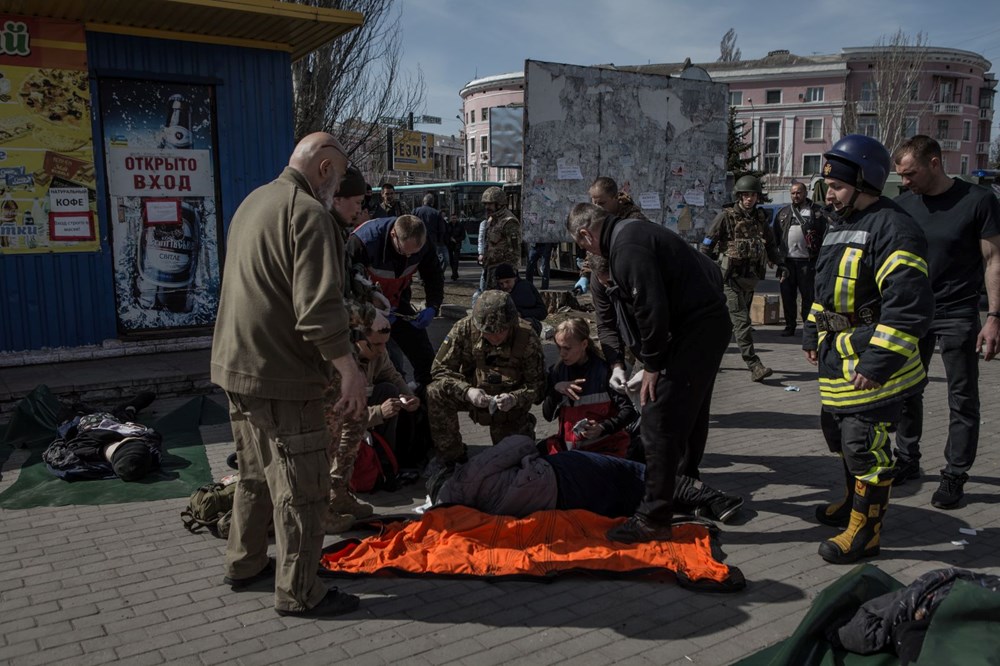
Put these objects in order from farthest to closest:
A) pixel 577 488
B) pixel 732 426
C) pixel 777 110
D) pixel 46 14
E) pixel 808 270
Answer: pixel 777 110
pixel 808 270
pixel 46 14
pixel 732 426
pixel 577 488

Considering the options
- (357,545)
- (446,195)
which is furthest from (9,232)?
(446,195)

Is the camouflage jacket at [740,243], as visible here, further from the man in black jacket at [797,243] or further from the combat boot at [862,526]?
the combat boot at [862,526]

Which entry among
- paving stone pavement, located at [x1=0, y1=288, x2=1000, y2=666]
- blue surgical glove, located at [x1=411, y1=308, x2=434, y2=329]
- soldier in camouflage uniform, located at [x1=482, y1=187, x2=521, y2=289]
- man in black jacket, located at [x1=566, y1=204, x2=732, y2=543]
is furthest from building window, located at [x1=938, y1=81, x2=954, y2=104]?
man in black jacket, located at [x1=566, y1=204, x2=732, y2=543]

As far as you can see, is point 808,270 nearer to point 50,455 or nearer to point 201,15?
point 201,15

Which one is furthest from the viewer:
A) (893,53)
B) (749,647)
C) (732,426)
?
(893,53)

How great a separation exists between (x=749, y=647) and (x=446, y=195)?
24890 millimetres

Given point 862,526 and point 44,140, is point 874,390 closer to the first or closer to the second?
point 862,526

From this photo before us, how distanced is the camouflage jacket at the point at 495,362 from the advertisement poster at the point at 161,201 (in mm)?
4304

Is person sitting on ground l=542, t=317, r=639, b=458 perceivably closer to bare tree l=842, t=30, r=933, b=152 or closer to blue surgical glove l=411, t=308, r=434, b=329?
blue surgical glove l=411, t=308, r=434, b=329

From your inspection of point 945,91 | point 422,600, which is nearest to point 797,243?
point 422,600

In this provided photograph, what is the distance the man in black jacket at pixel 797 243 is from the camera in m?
10.3

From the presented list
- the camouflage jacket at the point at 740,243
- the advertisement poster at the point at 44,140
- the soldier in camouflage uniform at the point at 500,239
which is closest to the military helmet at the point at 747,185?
the camouflage jacket at the point at 740,243

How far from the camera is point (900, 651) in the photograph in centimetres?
258

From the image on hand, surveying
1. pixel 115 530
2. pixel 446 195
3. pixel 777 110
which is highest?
pixel 777 110
